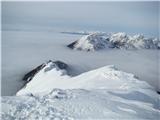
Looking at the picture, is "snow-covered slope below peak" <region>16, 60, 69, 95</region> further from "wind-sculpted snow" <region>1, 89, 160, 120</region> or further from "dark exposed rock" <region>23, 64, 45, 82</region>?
"wind-sculpted snow" <region>1, 89, 160, 120</region>

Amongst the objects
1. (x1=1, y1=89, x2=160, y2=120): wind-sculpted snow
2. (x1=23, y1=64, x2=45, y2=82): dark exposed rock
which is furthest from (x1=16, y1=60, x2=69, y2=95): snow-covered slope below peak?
(x1=1, y1=89, x2=160, y2=120): wind-sculpted snow

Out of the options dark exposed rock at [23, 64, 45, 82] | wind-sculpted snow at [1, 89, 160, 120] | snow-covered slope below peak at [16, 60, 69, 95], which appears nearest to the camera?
wind-sculpted snow at [1, 89, 160, 120]

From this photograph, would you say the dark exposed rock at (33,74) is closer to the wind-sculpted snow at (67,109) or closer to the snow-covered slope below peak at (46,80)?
the snow-covered slope below peak at (46,80)

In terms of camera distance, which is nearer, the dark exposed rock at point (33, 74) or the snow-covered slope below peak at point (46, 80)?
the snow-covered slope below peak at point (46, 80)

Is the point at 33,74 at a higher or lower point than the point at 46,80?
lower

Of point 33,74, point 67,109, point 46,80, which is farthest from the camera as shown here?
point 33,74

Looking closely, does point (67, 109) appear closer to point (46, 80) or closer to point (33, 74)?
point (46, 80)

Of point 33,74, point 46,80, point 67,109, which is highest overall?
point 67,109

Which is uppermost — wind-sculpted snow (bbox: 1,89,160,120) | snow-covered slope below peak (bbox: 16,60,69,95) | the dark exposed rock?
wind-sculpted snow (bbox: 1,89,160,120)

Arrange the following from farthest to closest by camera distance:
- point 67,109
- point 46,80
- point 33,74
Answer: point 33,74 < point 46,80 < point 67,109

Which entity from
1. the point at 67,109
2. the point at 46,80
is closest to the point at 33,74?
the point at 46,80

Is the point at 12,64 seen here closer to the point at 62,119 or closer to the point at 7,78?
the point at 7,78

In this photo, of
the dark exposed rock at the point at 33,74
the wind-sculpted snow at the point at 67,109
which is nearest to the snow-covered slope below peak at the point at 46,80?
the dark exposed rock at the point at 33,74
